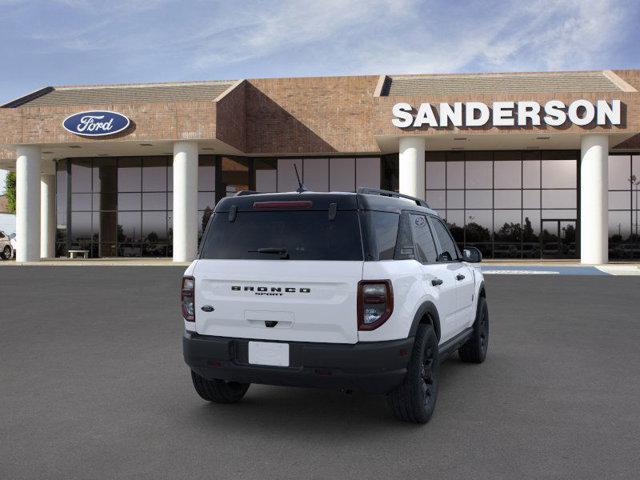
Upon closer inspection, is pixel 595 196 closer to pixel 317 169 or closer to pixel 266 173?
pixel 317 169

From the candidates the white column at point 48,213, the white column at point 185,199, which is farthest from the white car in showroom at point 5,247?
the white column at point 185,199

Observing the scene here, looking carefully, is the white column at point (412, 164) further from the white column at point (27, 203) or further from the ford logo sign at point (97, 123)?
the white column at point (27, 203)

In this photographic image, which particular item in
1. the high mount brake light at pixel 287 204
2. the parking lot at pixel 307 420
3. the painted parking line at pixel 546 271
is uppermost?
the high mount brake light at pixel 287 204

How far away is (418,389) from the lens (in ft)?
16.6

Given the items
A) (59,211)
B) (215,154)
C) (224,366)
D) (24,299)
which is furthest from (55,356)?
(59,211)

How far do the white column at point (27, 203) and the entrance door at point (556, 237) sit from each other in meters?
27.4

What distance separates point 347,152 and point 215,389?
1201 inches

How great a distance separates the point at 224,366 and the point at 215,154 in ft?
108

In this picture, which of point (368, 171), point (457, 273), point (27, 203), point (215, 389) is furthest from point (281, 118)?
point (215, 389)

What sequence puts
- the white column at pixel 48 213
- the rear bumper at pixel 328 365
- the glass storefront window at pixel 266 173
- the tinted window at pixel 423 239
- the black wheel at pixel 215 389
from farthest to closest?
the white column at pixel 48 213 → the glass storefront window at pixel 266 173 → the tinted window at pixel 423 239 → the black wheel at pixel 215 389 → the rear bumper at pixel 328 365

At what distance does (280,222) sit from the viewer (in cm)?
515

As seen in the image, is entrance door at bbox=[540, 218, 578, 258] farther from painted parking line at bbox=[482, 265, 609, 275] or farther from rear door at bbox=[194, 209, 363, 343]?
rear door at bbox=[194, 209, 363, 343]

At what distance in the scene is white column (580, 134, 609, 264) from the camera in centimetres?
3042

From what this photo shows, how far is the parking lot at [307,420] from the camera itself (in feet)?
14.0
